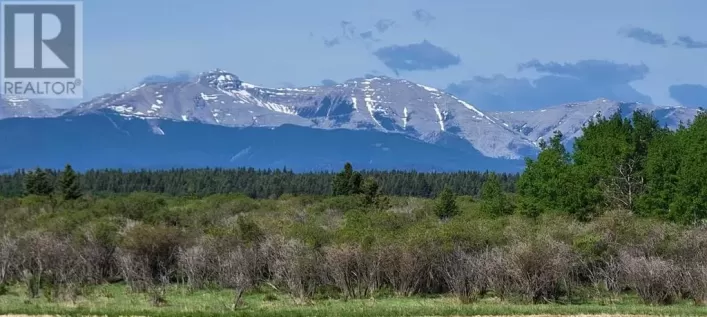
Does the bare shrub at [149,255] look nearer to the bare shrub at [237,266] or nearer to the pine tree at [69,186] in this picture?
the bare shrub at [237,266]

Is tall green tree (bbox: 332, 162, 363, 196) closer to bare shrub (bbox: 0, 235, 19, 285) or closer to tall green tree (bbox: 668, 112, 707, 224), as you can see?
tall green tree (bbox: 668, 112, 707, 224)

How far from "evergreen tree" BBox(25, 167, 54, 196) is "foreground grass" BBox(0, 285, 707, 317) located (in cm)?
7193

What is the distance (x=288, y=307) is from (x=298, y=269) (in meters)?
5.04

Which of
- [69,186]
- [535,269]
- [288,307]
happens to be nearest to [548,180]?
[535,269]

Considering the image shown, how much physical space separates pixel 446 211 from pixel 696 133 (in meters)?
22.6

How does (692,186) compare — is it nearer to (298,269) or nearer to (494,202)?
(494,202)

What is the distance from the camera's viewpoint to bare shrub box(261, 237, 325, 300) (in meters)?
39.4

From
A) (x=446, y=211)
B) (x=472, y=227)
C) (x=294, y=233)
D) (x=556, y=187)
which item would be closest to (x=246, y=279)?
(x=294, y=233)

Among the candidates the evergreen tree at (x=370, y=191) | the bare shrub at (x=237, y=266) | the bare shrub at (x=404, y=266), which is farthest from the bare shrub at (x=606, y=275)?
the evergreen tree at (x=370, y=191)

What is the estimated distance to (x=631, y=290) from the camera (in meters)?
41.0

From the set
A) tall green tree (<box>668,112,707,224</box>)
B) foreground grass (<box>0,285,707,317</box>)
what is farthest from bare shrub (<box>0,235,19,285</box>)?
tall green tree (<box>668,112,707,224</box>)

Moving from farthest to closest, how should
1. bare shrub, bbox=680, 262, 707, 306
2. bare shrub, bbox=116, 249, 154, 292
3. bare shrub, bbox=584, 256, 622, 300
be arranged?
bare shrub, bbox=116, 249, 154, 292
bare shrub, bbox=584, 256, 622, 300
bare shrub, bbox=680, 262, 707, 306

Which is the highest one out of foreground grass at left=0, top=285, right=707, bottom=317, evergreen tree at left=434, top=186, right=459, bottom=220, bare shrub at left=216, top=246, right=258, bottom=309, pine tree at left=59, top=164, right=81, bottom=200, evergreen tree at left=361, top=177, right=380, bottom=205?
pine tree at left=59, top=164, right=81, bottom=200

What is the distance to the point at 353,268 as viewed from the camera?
135ft
